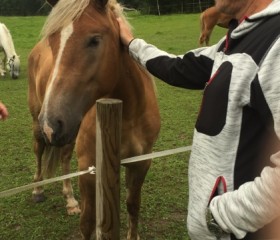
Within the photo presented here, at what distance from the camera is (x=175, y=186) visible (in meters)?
4.20

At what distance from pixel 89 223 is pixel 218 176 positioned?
1795 millimetres

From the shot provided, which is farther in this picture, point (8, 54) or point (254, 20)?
point (8, 54)

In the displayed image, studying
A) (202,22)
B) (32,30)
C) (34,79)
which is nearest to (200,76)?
(34,79)

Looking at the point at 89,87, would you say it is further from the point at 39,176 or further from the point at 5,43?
the point at 5,43

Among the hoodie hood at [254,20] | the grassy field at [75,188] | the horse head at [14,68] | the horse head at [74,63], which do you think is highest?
the hoodie hood at [254,20]

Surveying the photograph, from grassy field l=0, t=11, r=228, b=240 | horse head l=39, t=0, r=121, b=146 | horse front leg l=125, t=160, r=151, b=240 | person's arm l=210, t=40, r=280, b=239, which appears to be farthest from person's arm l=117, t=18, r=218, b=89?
horse front leg l=125, t=160, r=151, b=240

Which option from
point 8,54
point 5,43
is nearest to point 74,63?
point 8,54

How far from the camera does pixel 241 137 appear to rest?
1.30 meters

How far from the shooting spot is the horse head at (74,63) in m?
1.85

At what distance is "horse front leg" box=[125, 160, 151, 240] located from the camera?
9.68 ft

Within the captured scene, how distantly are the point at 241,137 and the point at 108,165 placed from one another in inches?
28.5

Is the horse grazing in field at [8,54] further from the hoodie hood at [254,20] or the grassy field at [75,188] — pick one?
the hoodie hood at [254,20]

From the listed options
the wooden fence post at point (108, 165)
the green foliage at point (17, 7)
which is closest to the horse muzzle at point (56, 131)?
the wooden fence post at point (108, 165)

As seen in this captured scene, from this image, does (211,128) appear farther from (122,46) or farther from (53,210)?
(53,210)
